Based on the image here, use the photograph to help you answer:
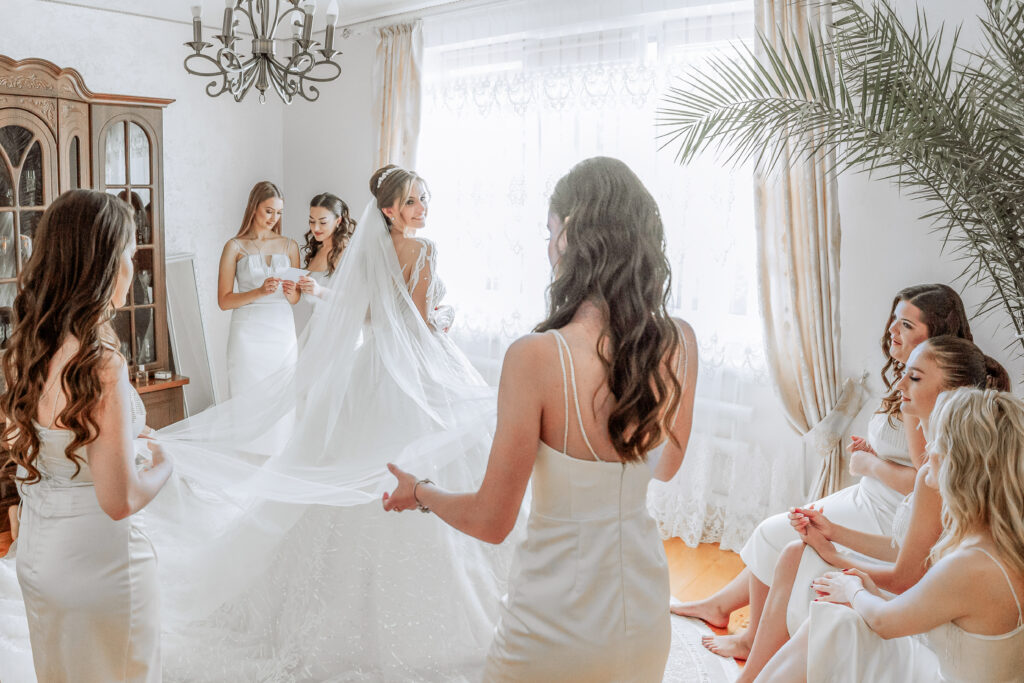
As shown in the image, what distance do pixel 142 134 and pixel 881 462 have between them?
4.13 metres

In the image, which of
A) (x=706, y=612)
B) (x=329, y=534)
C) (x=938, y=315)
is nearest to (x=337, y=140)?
(x=329, y=534)

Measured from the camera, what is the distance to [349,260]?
10.0ft

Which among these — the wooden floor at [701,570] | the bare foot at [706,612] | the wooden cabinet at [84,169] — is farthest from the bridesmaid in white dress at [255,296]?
the bare foot at [706,612]

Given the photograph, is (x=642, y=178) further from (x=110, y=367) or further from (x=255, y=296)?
(x=110, y=367)

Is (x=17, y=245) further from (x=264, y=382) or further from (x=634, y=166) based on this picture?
(x=634, y=166)

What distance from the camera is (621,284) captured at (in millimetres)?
1430

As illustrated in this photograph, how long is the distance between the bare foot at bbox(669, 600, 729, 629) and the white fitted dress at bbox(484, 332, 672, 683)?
71.8 inches

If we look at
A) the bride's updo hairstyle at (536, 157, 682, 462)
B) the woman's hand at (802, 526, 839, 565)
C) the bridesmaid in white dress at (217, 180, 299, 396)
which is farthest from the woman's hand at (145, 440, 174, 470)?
the bridesmaid in white dress at (217, 180, 299, 396)

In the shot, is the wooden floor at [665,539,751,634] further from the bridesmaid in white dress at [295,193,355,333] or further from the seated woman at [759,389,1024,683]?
the bridesmaid in white dress at [295,193,355,333]

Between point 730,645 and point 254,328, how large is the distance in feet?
10.8

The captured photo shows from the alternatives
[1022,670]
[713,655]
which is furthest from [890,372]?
[1022,670]

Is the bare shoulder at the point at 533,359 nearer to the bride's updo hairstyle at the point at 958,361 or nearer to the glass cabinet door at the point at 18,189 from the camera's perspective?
the bride's updo hairstyle at the point at 958,361

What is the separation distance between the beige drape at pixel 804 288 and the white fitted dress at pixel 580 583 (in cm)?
231

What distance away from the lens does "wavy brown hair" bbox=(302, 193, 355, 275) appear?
5.16 m
